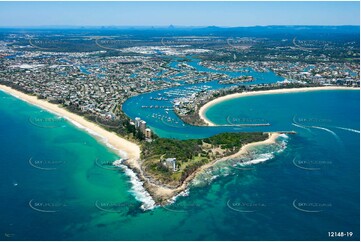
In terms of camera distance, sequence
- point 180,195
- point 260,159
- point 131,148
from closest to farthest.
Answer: point 180,195 < point 260,159 < point 131,148

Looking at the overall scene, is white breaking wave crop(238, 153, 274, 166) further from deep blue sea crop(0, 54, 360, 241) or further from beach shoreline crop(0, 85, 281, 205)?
beach shoreline crop(0, 85, 281, 205)

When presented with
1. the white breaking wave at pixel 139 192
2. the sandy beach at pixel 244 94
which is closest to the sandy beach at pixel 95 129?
the white breaking wave at pixel 139 192

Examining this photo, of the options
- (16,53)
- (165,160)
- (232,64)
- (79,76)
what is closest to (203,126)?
(165,160)

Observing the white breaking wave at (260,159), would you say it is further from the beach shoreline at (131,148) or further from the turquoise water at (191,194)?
the beach shoreline at (131,148)

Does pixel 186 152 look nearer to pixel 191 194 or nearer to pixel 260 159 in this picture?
pixel 191 194

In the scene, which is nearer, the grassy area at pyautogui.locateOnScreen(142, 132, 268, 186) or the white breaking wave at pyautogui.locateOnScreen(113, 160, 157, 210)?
the white breaking wave at pyautogui.locateOnScreen(113, 160, 157, 210)

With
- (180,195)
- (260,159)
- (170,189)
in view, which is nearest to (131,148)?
(170,189)

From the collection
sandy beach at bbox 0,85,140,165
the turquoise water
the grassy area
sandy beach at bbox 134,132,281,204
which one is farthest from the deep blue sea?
the grassy area
